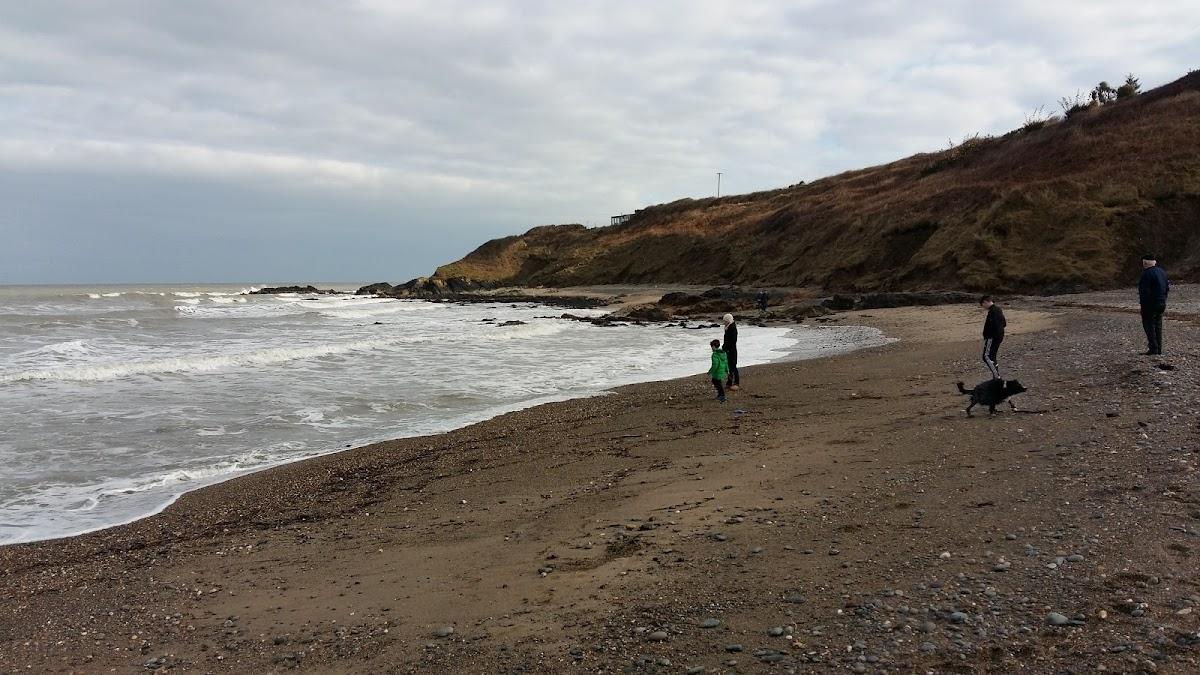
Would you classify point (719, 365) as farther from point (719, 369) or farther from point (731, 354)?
point (731, 354)

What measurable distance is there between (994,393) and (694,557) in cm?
477

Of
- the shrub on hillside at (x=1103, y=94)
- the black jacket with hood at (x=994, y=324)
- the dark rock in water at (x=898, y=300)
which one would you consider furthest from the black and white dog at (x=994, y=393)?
the shrub on hillside at (x=1103, y=94)

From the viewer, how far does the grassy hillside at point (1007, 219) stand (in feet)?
92.8

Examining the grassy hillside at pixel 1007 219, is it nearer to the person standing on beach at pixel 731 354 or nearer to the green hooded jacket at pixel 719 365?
the person standing on beach at pixel 731 354

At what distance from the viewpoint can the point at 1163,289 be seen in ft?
32.3

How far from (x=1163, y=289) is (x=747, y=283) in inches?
→ 1471

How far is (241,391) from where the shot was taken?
1452cm

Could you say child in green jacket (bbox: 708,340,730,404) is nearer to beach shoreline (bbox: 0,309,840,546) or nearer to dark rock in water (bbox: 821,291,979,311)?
beach shoreline (bbox: 0,309,840,546)

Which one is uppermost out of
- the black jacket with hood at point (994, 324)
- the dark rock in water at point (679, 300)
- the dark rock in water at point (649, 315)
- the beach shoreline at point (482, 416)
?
the dark rock in water at point (679, 300)

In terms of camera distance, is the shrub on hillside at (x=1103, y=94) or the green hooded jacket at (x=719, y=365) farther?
the shrub on hillside at (x=1103, y=94)

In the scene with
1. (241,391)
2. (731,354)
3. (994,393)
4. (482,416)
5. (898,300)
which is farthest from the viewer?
(898,300)

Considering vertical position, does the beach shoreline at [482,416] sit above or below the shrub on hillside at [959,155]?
below

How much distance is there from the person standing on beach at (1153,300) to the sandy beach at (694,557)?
125 centimetres

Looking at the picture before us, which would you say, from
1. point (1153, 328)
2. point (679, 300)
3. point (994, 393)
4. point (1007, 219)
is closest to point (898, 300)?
point (1007, 219)
